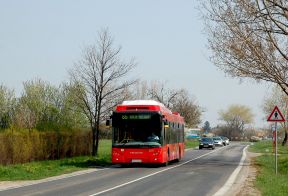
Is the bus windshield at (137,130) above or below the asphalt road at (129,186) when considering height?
above

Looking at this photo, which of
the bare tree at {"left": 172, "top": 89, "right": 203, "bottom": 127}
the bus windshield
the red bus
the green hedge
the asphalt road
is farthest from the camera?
the bare tree at {"left": 172, "top": 89, "right": 203, "bottom": 127}

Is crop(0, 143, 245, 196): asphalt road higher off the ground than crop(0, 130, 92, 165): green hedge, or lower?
lower

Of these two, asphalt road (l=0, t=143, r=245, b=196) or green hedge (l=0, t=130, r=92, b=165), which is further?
green hedge (l=0, t=130, r=92, b=165)

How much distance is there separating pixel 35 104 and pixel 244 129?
12759cm

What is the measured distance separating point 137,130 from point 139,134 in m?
0.23

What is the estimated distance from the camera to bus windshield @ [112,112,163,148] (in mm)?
26641

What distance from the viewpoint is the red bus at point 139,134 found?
26484 mm

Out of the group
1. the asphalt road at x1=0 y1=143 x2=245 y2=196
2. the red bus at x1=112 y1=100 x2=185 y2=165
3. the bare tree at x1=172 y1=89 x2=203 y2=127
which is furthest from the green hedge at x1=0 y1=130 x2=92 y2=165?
the bare tree at x1=172 y1=89 x2=203 y2=127

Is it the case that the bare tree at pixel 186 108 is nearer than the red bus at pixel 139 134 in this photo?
No

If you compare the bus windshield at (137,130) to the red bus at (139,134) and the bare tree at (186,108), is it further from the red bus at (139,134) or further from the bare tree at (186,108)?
the bare tree at (186,108)

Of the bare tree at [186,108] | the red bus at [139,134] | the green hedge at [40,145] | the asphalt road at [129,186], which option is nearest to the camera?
the asphalt road at [129,186]

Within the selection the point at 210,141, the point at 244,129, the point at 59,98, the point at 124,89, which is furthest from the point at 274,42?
the point at 244,129

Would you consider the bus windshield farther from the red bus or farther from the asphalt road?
the asphalt road

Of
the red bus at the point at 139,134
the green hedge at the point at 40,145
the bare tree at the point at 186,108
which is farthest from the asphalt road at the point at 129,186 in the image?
the bare tree at the point at 186,108
